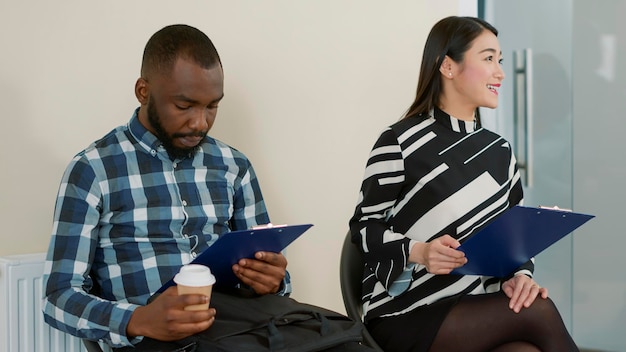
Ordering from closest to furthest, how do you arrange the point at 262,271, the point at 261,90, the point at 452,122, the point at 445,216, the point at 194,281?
1. the point at 194,281
2. the point at 262,271
3. the point at 445,216
4. the point at 452,122
5. the point at 261,90

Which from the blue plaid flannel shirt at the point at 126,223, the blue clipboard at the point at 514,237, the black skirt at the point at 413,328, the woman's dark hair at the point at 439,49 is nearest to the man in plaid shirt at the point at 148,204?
the blue plaid flannel shirt at the point at 126,223

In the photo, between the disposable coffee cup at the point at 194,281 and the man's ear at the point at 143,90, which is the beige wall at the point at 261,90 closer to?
the man's ear at the point at 143,90

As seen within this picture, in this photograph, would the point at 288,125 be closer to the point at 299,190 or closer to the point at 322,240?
the point at 299,190

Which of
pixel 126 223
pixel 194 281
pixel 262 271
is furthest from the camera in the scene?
pixel 126 223

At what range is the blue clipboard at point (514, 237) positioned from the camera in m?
1.47

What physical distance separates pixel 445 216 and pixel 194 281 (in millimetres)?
710

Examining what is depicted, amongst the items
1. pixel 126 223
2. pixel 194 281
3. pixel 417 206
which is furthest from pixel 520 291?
pixel 126 223

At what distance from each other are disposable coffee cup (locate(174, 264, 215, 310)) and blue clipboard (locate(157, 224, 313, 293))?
2.6 inches

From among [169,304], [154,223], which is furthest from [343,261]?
[169,304]

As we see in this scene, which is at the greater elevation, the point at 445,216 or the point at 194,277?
the point at 194,277

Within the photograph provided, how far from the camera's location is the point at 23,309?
69.9 inches

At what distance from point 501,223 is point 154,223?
2.47ft

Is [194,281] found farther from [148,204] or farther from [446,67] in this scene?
[446,67]

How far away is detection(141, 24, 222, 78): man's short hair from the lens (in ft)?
5.49
